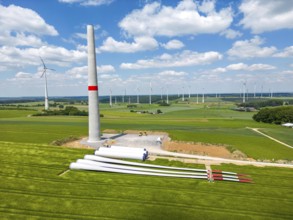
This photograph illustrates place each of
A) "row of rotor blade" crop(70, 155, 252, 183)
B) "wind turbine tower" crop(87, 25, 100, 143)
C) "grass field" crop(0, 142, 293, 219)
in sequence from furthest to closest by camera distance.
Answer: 1. "wind turbine tower" crop(87, 25, 100, 143)
2. "row of rotor blade" crop(70, 155, 252, 183)
3. "grass field" crop(0, 142, 293, 219)

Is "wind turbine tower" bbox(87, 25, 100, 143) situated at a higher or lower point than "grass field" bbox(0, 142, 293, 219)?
higher

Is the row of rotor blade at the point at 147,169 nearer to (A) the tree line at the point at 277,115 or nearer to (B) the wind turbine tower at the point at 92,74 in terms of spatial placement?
(B) the wind turbine tower at the point at 92,74

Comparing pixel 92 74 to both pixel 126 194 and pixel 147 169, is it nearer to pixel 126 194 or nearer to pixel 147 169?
pixel 147 169

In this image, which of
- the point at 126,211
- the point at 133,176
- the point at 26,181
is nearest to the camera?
the point at 126,211

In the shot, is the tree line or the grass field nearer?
the grass field

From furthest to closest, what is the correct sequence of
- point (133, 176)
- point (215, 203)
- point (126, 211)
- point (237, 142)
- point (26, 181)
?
point (237, 142)
point (133, 176)
point (26, 181)
point (215, 203)
point (126, 211)

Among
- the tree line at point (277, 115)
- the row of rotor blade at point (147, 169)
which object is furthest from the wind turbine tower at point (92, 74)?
the tree line at point (277, 115)

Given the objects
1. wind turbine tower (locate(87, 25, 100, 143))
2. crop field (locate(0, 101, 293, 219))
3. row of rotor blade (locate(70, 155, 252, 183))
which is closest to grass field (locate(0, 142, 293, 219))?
crop field (locate(0, 101, 293, 219))

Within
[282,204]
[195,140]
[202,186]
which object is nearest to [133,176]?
[202,186]

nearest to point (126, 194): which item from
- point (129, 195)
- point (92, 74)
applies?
point (129, 195)

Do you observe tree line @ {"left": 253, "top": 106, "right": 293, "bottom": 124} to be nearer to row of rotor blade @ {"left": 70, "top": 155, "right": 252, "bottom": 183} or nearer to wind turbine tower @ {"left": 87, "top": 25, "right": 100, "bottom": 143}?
row of rotor blade @ {"left": 70, "top": 155, "right": 252, "bottom": 183}

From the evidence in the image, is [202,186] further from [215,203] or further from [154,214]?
[154,214]
